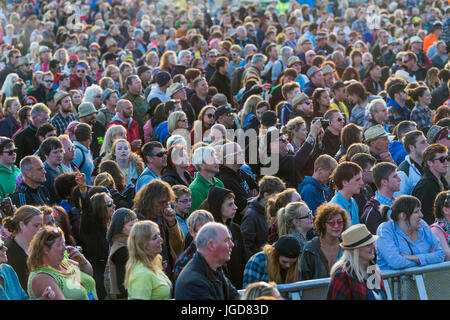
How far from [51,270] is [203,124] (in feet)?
17.9

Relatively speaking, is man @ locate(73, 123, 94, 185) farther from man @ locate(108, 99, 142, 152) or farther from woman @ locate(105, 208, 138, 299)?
woman @ locate(105, 208, 138, 299)

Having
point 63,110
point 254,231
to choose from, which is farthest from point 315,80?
point 254,231

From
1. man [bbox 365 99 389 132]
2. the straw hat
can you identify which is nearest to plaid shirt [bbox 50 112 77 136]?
man [bbox 365 99 389 132]

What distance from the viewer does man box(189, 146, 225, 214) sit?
26.0ft

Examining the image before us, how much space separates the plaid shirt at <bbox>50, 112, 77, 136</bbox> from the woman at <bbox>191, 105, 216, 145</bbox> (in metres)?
1.85

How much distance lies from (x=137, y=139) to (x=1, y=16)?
1393 cm

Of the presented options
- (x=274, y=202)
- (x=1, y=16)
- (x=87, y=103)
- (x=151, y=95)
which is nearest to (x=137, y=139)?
(x=87, y=103)

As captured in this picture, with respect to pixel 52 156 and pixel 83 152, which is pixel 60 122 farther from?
pixel 52 156

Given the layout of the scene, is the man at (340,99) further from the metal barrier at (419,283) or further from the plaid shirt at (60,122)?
the metal barrier at (419,283)

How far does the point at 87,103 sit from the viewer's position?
36.8ft

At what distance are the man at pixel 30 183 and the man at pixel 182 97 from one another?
179 inches

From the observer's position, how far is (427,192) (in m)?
8.11

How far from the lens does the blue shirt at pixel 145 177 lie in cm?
817
